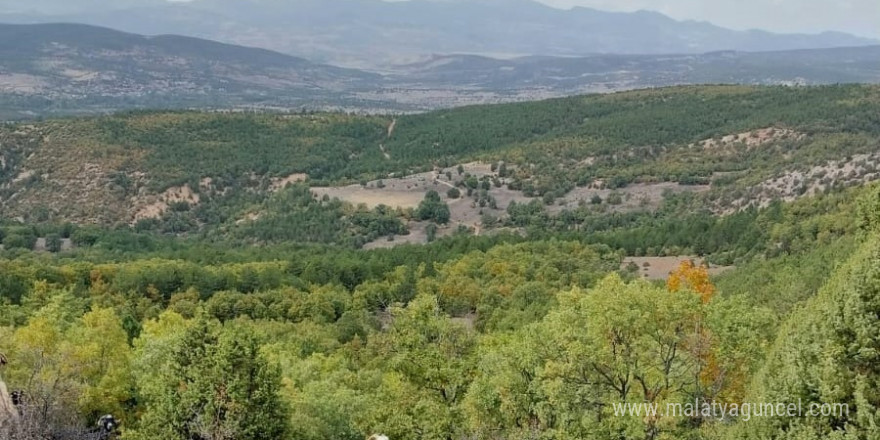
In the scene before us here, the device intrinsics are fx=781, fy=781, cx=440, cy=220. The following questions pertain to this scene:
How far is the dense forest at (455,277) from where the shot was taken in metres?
19.8

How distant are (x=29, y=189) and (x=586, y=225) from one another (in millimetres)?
84116

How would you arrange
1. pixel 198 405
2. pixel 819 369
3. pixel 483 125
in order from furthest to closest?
pixel 483 125, pixel 198 405, pixel 819 369

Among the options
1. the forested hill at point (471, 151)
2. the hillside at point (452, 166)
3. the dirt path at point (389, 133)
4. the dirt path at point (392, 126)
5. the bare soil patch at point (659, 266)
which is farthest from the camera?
the dirt path at point (392, 126)

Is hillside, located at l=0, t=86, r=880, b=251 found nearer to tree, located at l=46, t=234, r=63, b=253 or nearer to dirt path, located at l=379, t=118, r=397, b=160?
dirt path, located at l=379, t=118, r=397, b=160

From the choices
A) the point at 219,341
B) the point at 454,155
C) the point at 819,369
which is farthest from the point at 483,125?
the point at 819,369

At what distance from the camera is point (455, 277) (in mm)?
66812

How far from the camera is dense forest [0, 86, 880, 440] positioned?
19.8m

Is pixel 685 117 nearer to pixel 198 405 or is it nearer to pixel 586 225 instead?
pixel 586 225

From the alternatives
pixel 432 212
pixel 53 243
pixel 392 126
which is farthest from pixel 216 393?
pixel 392 126

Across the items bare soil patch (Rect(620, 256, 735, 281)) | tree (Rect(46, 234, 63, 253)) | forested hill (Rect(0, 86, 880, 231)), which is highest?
forested hill (Rect(0, 86, 880, 231))

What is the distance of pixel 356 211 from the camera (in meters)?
113

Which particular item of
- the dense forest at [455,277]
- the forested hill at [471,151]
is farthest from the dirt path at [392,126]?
the forested hill at [471,151]

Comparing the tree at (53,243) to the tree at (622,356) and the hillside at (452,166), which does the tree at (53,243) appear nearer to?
the hillside at (452,166)

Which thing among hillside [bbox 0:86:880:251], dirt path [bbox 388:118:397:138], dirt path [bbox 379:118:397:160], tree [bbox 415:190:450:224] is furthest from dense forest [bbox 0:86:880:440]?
dirt path [bbox 388:118:397:138]
